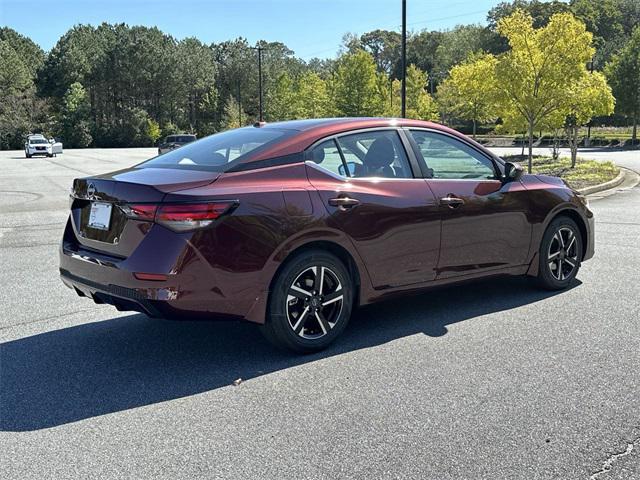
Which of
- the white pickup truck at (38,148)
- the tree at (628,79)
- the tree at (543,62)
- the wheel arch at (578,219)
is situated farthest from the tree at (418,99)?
the wheel arch at (578,219)

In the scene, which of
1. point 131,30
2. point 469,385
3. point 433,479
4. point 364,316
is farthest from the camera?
point 131,30

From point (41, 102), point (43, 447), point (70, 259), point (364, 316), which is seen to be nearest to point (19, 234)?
point (70, 259)

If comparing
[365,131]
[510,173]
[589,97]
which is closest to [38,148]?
[589,97]

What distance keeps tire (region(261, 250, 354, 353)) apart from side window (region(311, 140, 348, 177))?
64cm

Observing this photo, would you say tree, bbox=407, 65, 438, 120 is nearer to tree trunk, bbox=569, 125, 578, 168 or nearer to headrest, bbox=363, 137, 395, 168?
tree trunk, bbox=569, 125, 578, 168

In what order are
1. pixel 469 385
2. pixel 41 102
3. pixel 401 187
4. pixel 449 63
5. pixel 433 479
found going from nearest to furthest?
1. pixel 433 479
2. pixel 469 385
3. pixel 401 187
4. pixel 41 102
5. pixel 449 63

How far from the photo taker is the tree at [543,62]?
17688mm

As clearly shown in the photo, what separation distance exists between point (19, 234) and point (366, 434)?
27.4ft

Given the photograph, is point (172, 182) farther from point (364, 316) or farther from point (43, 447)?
point (364, 316)

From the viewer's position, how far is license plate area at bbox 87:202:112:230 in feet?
13.5

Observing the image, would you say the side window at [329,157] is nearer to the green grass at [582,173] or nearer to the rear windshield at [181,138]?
the green grass at [582,173]

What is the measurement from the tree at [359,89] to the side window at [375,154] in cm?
3637

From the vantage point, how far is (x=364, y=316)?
5.33 metres

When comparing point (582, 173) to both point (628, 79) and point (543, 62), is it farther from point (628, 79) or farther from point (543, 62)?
point (628, 79)
